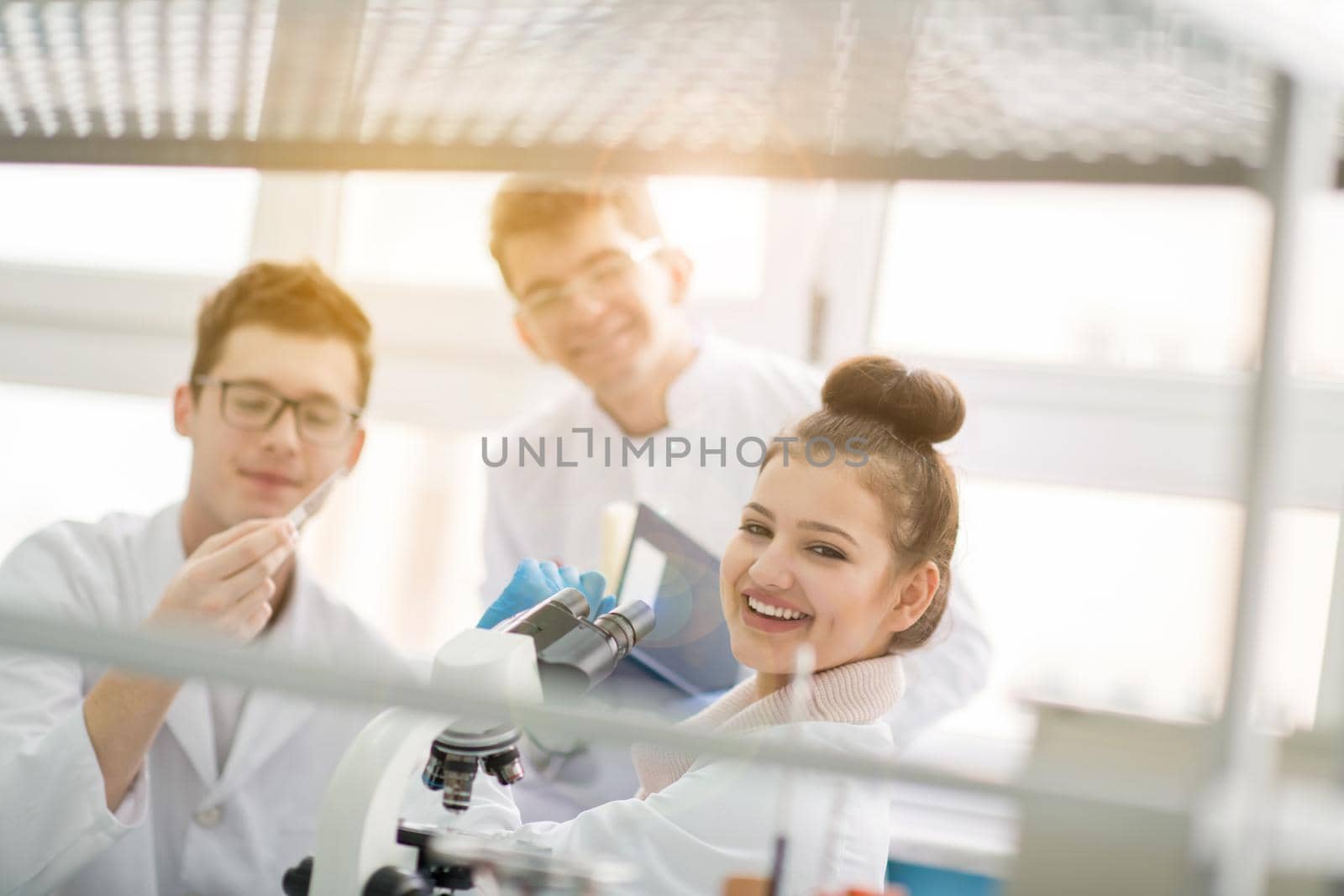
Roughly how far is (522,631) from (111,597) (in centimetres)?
76

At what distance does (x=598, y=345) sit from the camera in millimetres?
1705

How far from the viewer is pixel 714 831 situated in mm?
1009

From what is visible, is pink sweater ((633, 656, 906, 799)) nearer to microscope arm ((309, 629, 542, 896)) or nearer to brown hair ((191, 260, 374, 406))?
microscope arm ((309, 629, 542, 896))

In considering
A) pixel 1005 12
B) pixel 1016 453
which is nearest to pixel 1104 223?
pixel 1016 453

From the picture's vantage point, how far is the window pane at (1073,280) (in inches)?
76.5

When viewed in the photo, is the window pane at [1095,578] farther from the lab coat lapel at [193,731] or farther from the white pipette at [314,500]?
the lab coat lapel at [193,731]

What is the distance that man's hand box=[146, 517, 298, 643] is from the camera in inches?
48.8

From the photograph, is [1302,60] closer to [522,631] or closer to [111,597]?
[522,631]

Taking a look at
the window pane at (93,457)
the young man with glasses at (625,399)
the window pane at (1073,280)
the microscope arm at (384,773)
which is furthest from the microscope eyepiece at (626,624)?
the window pane at (93,457)

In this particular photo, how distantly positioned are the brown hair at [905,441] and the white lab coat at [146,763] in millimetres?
650

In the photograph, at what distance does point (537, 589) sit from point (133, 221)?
5.71 ft

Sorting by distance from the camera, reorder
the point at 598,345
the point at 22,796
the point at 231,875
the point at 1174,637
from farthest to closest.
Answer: the point at 1174,637
the point at 598,345
the point at 231,875
the point at 22,796

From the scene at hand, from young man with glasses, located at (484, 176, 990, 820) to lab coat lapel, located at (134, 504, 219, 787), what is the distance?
1.49 ft

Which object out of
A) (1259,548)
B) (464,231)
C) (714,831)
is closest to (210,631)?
(714,831)
